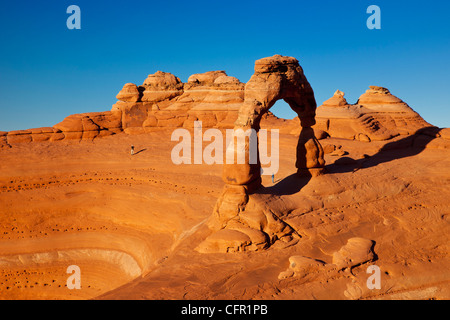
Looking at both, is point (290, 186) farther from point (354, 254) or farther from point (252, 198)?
point (354, 254)

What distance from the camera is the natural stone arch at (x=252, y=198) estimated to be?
9141 millimetres

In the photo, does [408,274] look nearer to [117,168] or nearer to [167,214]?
[167,214]

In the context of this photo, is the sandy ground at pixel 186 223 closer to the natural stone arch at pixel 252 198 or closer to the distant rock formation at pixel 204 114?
the natural stone arch at pixel 252 198

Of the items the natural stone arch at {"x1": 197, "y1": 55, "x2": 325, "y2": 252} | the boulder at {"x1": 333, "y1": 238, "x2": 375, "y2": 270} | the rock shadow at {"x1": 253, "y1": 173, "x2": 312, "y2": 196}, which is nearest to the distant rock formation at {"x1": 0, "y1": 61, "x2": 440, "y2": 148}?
the rock shadow at {"x1": 253, "y1": 173, "x2": 312, "y2": 196}

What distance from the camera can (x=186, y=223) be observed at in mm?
12992

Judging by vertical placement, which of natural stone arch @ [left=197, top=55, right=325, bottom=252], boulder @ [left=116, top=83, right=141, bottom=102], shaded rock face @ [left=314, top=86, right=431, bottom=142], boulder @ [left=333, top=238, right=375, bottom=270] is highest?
boulder @ [left=116, top=83, right=141, bottom=102]

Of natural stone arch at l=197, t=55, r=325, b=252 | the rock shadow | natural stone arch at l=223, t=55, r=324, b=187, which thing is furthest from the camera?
the rock shadow

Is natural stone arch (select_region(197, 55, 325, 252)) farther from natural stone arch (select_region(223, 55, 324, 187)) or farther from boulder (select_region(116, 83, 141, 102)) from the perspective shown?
boulder (select_region(116, 83, 141, 102))

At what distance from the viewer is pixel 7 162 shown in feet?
60.8

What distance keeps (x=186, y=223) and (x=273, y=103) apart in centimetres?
515

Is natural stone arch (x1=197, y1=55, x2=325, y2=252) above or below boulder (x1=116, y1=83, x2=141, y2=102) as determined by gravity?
below

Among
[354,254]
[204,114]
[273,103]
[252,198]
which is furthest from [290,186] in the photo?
[204,114]

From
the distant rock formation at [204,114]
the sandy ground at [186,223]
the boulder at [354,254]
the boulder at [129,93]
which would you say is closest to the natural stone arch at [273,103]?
the sandy ground at [186,223]

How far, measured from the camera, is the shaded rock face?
70.7 ft
